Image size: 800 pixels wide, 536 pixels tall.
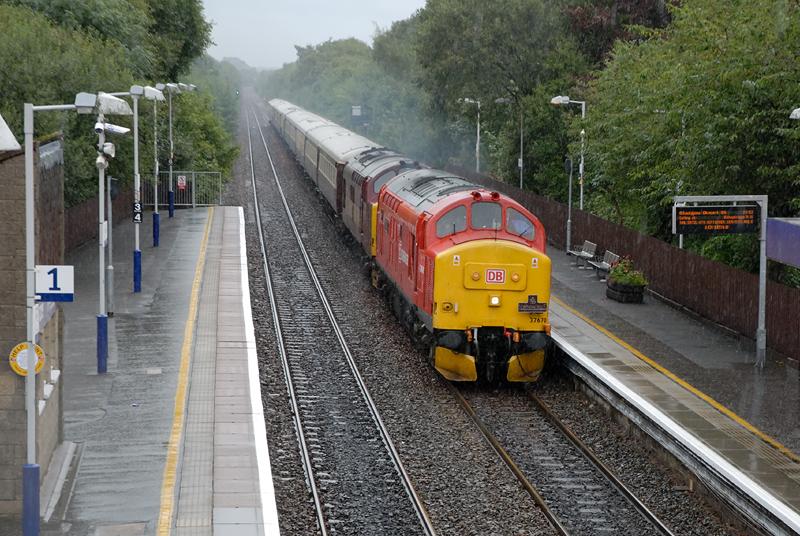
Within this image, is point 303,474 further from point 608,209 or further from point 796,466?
point 608,209

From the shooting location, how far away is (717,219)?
22.6 m

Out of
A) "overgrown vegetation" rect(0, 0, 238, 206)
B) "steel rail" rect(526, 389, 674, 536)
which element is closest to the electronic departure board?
"steel rail" rect(526, 389, 674, 536)

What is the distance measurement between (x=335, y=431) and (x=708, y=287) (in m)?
11.4

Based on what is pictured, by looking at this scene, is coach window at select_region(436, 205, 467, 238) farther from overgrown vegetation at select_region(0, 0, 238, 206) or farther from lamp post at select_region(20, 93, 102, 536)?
overgrown vegetation at select_region(0, 0, 238, 206)

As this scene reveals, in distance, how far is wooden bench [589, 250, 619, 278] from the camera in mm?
32469

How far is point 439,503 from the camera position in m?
15.4

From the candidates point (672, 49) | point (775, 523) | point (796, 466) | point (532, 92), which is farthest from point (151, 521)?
point (532, 92)

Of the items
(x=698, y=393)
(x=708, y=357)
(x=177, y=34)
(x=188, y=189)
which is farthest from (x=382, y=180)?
(x=177, y=34)

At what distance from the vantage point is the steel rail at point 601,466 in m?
14.7

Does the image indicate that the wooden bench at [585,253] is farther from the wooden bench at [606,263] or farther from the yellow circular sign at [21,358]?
the yellow circular sign at [21,358]

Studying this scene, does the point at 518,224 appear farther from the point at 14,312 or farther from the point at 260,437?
the point at 14,312

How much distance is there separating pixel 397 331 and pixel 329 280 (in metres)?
7.33

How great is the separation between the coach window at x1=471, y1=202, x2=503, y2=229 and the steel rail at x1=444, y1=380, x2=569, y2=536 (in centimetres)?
315

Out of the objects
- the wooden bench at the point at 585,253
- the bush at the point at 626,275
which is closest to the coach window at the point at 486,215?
the bush at the point at 626,275
